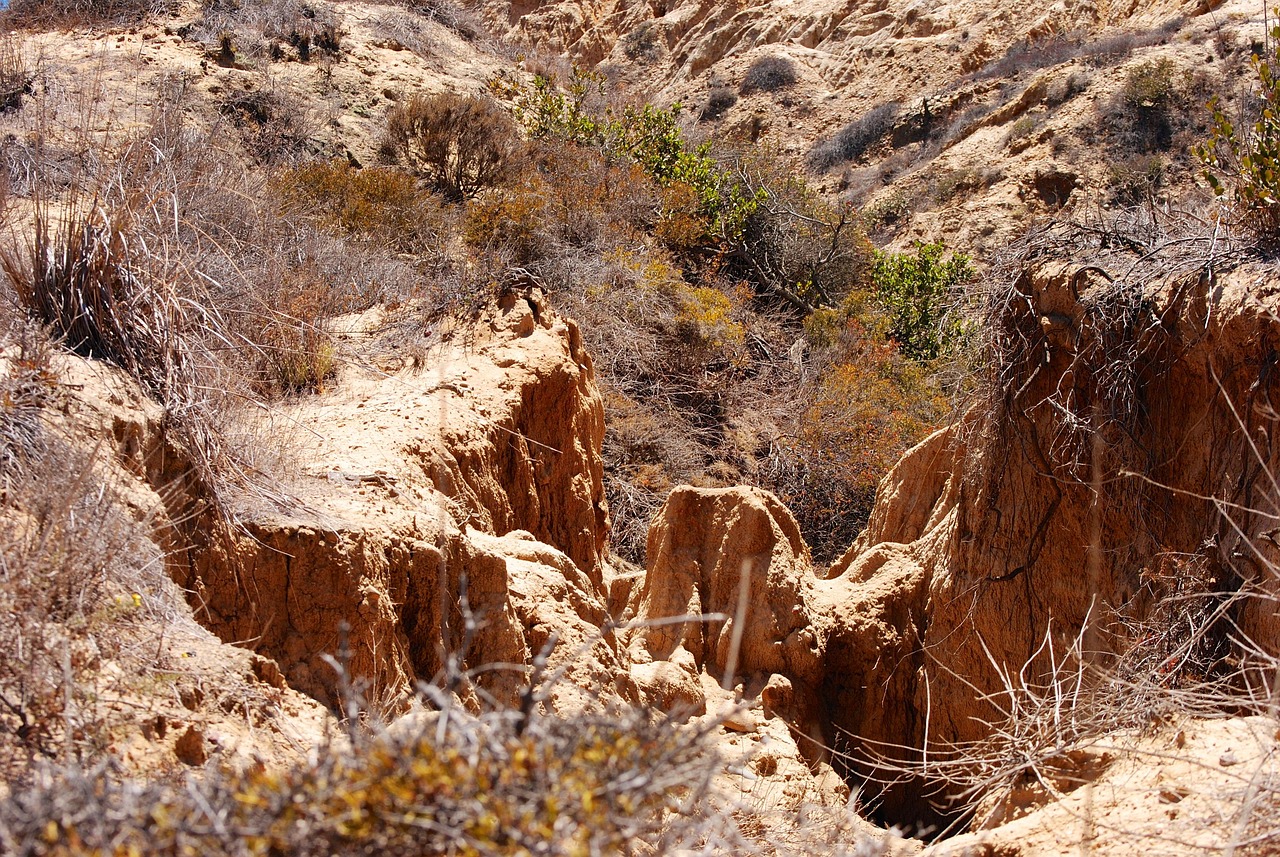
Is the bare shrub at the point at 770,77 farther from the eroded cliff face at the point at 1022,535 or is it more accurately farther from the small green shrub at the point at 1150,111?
the eroded cliff face at the point at 1022,535

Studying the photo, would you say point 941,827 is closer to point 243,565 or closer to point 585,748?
point 243,565

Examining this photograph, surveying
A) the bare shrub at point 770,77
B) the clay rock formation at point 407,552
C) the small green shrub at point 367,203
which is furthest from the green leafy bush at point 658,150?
the clay rock formation at point 407,552

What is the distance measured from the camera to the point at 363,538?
15.6ft

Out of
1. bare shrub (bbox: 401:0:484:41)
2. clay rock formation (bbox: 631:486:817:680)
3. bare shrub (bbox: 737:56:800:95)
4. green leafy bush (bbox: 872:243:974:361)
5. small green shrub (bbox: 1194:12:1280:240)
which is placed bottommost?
green leafy bush (bbox: 872:243:974:361)

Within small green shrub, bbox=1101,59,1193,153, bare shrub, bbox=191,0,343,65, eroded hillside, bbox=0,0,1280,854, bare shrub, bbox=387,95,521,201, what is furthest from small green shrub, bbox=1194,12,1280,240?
bare shrub, bbox=191,0,343,65

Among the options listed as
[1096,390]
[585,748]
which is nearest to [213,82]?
[1096,390]

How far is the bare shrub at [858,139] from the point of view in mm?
26062

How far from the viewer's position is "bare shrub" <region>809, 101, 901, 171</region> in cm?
2606

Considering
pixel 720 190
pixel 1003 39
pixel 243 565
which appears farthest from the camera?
pixel 1003 39

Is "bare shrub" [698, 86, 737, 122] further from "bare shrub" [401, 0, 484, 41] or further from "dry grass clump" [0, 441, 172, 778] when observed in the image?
"dry grass clump" [0, 441, 172, 778]

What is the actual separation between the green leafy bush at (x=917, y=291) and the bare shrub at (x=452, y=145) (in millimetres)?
6886

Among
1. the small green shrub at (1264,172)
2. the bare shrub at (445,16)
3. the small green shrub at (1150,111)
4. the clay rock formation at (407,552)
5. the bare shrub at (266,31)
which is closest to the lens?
the clay rock formation at (407,552)

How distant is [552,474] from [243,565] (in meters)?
4.72

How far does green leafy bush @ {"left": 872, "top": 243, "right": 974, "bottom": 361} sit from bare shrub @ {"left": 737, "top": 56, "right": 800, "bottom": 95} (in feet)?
35.1
